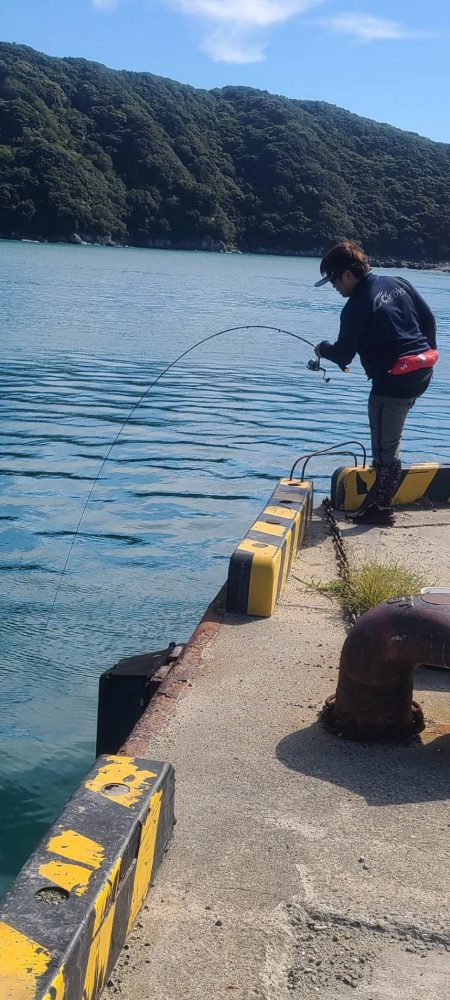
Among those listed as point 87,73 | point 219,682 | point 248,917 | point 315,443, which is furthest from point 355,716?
point 87,73

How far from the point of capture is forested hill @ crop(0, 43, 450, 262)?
12075 centimetres

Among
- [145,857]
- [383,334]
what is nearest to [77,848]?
[145,857]

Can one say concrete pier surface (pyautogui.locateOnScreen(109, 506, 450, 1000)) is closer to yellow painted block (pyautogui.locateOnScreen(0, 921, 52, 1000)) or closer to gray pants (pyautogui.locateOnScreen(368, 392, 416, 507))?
yellow painted block (pyautogui.locateOnScreen(0, 921, 52, 1000))

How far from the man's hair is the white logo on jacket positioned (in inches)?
7.8

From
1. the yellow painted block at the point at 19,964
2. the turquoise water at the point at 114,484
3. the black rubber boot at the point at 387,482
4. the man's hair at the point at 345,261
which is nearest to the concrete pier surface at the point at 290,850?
the yellow painted block at the point at 19,964

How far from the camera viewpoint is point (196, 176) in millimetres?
141875

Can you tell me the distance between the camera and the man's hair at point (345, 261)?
677 cm

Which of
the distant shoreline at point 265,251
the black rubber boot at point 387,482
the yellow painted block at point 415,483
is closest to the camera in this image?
the black rubber boot at point 387,482

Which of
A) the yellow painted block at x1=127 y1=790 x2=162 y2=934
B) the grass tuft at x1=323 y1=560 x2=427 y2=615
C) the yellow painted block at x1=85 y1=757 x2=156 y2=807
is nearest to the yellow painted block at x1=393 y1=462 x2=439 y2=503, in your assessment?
the grass tuft at x1=323 y1=560 x2=427 y2=615

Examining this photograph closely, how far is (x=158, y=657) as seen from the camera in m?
5.32

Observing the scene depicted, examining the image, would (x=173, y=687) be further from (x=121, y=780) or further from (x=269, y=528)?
(x=269, y=528)

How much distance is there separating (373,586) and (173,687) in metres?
1.47

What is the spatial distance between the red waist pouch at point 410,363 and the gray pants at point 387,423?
0.81 feet

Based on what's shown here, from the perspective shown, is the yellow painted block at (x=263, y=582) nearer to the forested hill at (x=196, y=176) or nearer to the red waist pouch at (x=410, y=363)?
the red waist pouch at (x=410, y=363)
